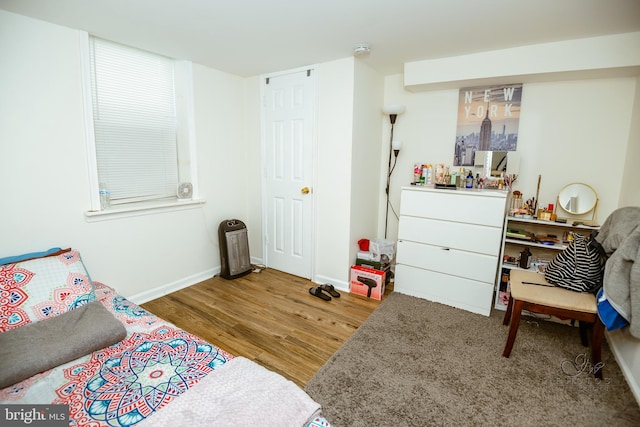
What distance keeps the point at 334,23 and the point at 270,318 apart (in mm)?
2362

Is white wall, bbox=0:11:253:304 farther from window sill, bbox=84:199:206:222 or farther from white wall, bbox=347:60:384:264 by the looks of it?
white wall, bbox=347:60:384:264

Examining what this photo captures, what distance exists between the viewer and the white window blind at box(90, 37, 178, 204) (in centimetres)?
259

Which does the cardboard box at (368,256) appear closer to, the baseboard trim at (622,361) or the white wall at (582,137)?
the white wall at (582,137)

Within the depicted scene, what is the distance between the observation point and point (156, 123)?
299 centimetres

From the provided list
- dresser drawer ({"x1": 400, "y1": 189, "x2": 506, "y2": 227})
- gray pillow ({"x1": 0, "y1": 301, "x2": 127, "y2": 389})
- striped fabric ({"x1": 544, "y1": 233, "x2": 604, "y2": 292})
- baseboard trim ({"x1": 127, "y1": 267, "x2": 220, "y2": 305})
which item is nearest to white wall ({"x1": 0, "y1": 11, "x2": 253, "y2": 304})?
baseboard trim ({"x1": 127, "y1": 267, "x2": 220, "y2": 305})

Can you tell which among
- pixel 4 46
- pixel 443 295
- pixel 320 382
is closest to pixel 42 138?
pixel 4 46

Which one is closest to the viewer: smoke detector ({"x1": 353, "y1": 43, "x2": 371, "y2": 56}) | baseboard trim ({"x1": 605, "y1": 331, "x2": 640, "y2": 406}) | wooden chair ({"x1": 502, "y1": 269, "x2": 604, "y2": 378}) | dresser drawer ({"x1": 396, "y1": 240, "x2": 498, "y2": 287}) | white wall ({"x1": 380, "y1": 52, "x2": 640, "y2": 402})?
baseboard trim ({"x1": 605, "y1": 331, "x2": 640, "y2": 406})

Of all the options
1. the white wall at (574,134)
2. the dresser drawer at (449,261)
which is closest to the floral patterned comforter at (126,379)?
the dresser drawer at (449,261)

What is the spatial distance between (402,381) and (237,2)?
2.57m

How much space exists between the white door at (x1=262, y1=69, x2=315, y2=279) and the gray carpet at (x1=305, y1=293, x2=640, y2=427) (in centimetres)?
129

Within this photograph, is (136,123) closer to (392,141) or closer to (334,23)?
(334,23)

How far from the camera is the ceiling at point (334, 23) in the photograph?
190cm

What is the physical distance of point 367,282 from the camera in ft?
10.1

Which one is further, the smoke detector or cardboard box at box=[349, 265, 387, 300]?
cardboard box at box=[349, 265, 387, 300]
